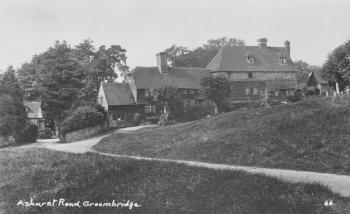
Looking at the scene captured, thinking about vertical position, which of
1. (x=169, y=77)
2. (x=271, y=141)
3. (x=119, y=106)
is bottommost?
(x=271, y=141)

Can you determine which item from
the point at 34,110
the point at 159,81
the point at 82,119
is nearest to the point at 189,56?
the point at 159,81

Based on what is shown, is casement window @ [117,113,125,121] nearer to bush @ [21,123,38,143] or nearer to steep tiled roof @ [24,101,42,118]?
bush @ [21,123,38,143]

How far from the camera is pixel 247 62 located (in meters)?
58.9

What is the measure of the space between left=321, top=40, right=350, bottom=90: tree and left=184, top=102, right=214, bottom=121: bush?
16475 mm

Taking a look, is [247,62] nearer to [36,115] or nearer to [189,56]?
[189,56]

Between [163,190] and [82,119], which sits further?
[82,119]

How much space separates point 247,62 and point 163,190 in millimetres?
50894

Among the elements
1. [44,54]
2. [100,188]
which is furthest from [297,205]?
[44,54]

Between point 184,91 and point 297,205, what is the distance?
1879 inches

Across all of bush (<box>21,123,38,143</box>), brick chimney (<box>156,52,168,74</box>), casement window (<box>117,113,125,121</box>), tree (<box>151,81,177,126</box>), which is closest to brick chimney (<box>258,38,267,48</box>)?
brick chimney (<box>156,52,168,74</box>)

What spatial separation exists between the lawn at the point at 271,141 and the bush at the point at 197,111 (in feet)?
70.1

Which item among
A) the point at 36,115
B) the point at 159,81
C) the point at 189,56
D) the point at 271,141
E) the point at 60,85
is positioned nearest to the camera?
the point at 271,141

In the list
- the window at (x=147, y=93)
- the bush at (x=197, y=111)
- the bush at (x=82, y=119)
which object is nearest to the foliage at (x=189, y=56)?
the window at (x=147, y=93)

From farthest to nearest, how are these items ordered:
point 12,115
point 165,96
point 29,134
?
point 165,96 → point 29,134 → point 12,115
